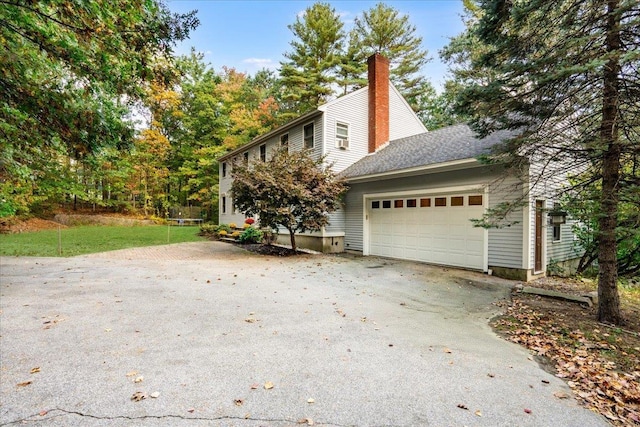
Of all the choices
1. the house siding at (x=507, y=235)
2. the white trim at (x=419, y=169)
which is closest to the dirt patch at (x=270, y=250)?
the white trim at (x=419, y=169)

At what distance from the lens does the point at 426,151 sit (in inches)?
404

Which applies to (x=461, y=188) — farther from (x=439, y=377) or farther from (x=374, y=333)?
(x=439, y=377)

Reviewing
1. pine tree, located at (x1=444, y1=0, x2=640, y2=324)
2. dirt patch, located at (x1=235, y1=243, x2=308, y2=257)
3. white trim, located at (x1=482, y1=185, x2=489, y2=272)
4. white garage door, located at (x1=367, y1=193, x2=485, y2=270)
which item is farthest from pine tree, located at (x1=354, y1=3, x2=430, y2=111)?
pine tree, located at (x1=444, y1=0, x2=640, y2=324)

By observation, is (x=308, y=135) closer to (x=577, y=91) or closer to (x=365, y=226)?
(x=365, y=226)

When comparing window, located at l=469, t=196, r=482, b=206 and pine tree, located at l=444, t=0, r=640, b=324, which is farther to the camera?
window, located at l=469, t=196, r=482, b=206

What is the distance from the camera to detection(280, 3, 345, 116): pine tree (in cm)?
2172

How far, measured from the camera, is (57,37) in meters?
4.00

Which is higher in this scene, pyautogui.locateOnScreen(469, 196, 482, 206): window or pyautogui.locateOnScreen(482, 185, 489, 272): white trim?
pyautogui.locateOnScreen(469, 196, 482, 206): window

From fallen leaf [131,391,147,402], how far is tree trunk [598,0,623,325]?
5.83 meters

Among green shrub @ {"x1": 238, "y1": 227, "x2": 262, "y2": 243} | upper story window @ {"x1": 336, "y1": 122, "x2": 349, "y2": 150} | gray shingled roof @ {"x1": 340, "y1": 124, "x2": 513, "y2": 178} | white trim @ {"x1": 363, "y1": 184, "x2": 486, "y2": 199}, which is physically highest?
upper story window @ {"x1": 336, "y1": 122, "x2": 349, "y2": 150}

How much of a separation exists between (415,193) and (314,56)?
16958 millimetres

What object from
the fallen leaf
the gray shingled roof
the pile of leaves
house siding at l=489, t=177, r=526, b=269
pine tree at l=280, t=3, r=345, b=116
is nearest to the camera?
the fallen leaf

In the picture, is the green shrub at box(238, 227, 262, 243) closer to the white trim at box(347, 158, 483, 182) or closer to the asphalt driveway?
the white trim at box(347, 158, 483, 182)

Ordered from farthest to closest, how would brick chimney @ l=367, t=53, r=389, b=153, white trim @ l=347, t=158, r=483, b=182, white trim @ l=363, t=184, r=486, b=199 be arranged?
brick chimney @ l=367, t=53, r=389, b=153
white trim @ l=363, t=184, r=486, b=199
white trim @ l=347, t=158, r=483, b=182
